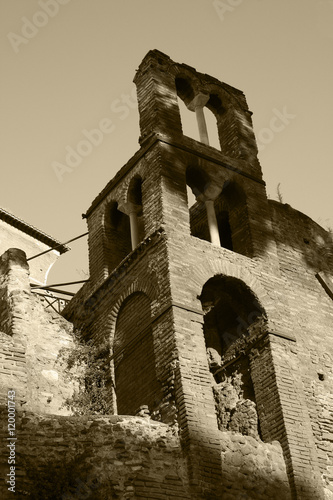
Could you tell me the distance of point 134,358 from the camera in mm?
14078

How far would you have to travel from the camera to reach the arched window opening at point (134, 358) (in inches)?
532

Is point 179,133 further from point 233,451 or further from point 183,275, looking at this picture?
point 233,451

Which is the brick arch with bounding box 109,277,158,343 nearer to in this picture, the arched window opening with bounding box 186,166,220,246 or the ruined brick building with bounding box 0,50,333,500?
the ruined brick building with bounding box 0,50,333,500

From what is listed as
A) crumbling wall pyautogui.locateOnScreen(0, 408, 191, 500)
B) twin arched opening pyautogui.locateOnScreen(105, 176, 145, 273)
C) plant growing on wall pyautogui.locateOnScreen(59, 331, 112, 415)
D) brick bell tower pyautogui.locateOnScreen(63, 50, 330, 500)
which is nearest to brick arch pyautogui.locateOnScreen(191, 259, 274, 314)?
brick bell tower pyautogui.locateOnScreen(63, 50, 330, 500)

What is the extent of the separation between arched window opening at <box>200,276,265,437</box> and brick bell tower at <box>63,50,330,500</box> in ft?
0.08

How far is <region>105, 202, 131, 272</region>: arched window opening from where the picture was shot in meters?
16.5

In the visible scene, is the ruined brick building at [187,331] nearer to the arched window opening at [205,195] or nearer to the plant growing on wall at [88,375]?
the arched window opening at [205,195]

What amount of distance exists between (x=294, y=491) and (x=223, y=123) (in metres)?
8.34

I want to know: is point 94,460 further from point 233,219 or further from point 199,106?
point 199,106

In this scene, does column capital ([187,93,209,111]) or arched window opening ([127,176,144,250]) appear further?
column capital ([187,93,209,111])

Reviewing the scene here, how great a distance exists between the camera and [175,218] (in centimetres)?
1468

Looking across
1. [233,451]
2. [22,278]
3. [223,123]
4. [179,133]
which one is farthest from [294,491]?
[223,123]

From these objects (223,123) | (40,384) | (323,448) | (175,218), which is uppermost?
(223,123)

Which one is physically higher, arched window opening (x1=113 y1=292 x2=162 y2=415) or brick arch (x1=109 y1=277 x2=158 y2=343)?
brick arch (x1=109 y1=277 x2=158 y2=343)
